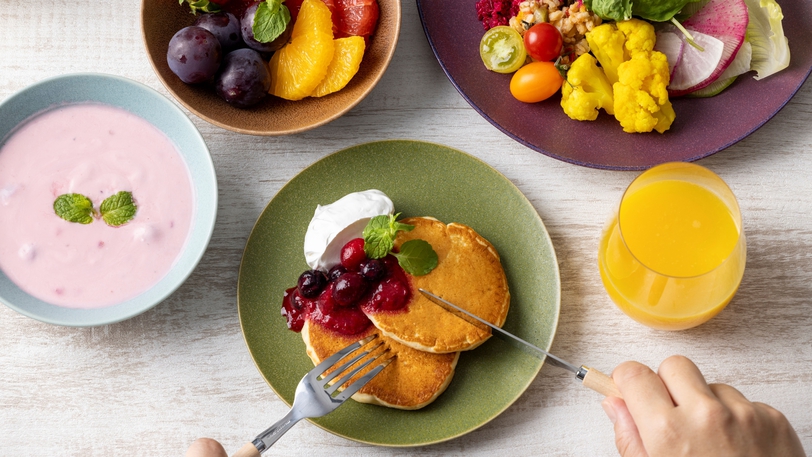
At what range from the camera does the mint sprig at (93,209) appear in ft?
5.41

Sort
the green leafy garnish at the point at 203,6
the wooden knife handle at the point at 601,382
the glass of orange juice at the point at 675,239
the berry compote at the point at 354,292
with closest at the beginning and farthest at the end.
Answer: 1. the wooden knife handle at the point at 601,382
2. the glass of orange juice at the point at 675,239
3. the berry compote at the point at 354,292
4. the green leafy garnish at the point at 203,6

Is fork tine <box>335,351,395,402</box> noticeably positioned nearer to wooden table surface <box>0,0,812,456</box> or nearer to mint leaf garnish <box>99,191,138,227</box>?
wooden table surface <box>0,0,812,456</box>

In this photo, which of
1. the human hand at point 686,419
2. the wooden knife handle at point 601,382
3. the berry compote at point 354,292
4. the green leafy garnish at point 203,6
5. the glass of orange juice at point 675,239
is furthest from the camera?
the green leafy garnish at point 203,6

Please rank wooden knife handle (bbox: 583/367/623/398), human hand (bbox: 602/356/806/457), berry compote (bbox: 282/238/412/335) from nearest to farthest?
human hand (bbox: 602/356/806/457) < wooden knife handle (bbox: 583/367/623/398) < berry compote (bbox: 282/238/412/335)

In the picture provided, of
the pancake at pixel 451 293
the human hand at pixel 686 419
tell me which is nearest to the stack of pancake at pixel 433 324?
the pancake at pixel 451 293

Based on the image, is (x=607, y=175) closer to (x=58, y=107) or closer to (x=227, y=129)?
(x=227, y=129)

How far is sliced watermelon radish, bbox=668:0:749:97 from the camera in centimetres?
177

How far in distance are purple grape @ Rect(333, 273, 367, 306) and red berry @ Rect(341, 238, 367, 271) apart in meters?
0.04

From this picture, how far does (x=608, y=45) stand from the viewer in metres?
1.75

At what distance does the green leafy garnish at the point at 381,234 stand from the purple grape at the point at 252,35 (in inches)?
20.6

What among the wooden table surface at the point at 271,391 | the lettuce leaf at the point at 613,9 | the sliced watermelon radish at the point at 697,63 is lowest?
the wooden table surface at the point at 271,391

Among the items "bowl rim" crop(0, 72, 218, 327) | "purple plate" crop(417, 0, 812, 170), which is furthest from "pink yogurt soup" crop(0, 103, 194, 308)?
"purple plate" crop(417, 0, 812, 170)

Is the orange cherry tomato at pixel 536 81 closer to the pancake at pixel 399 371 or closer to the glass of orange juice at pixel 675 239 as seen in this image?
the glass of orange juice at pixel 675 239

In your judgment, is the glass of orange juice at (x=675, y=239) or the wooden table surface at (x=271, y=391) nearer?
the glass of orange juice at (x=675, y=239)
